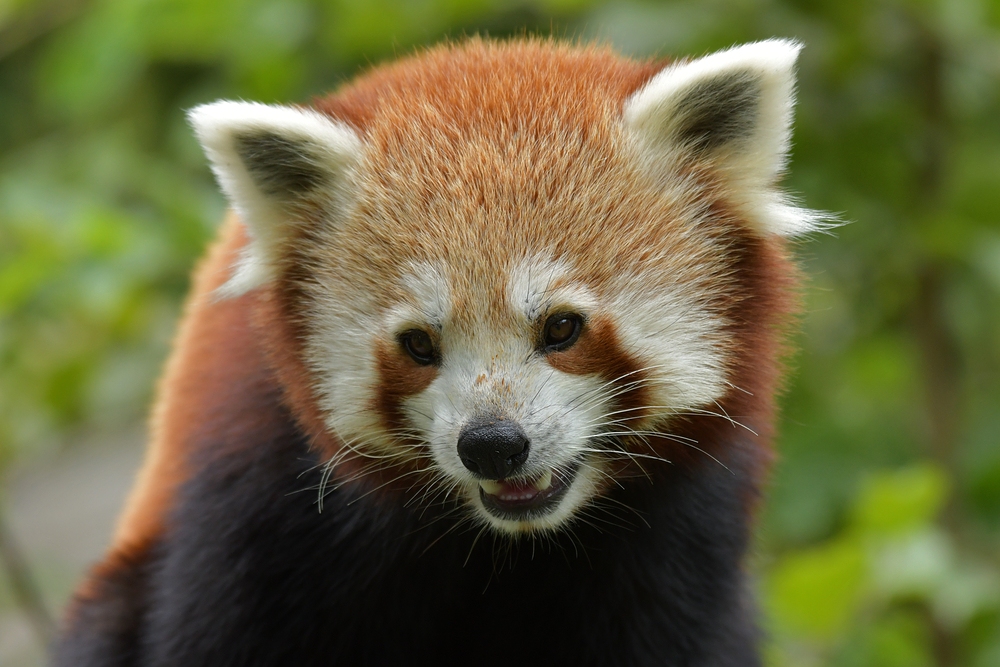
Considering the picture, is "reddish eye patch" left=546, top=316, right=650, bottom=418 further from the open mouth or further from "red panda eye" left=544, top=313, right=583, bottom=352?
the open mouth

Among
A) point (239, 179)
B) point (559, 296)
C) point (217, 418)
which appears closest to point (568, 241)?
point (559, 296)

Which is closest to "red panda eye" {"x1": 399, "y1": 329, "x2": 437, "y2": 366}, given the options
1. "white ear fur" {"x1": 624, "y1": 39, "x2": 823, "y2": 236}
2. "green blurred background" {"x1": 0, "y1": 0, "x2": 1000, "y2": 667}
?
"white ear fur" {"x1": 624, "y1": 39, "x2": 823, "y2": 236}

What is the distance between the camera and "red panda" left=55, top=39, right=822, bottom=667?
235cm

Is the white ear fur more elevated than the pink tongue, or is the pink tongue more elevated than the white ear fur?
the white ear fur

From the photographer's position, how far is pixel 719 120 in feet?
8.32

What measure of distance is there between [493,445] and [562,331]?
275mm

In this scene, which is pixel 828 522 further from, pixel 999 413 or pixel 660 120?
pixel 660 120

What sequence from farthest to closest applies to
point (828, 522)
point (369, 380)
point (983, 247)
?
point (828, 522)
point (983, 247)
point (369, 380)

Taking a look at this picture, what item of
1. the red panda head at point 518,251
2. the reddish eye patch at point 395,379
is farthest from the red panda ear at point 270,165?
the reddish eye patch at point 395,379

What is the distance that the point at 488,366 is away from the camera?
90.4 inches

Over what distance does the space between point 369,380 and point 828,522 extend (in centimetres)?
235

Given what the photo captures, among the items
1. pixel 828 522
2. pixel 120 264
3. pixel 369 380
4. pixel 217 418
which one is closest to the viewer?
pixel 369 380

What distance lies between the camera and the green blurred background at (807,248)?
3693 millimetres

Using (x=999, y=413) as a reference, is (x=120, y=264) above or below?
above
